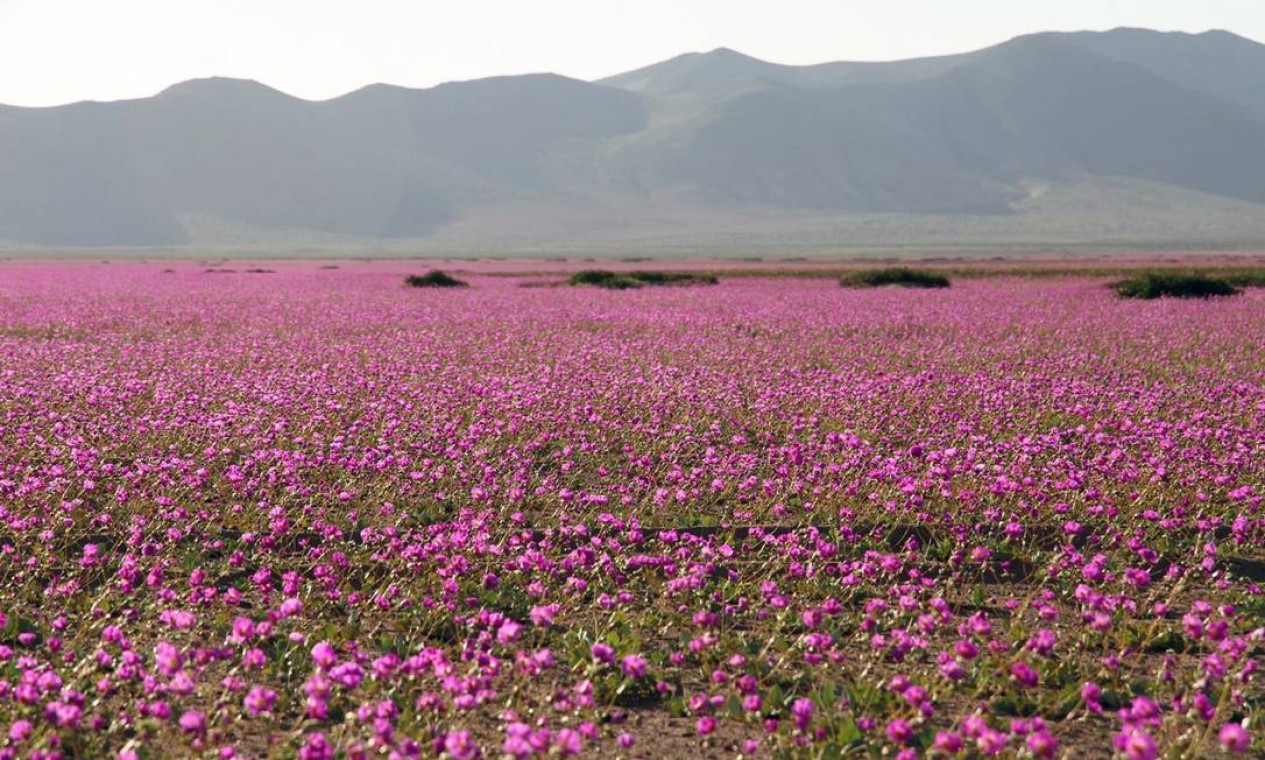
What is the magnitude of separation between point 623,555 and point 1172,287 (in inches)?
1135

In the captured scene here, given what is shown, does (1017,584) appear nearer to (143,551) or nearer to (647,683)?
(647,683)

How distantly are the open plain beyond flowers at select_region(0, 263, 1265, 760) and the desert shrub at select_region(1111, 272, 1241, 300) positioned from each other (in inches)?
643

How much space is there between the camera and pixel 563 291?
35.7 meters

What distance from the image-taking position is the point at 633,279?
4178cm

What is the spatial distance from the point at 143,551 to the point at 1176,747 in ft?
16.6

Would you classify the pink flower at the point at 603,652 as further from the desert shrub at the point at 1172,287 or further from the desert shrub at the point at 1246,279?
the desert shrub at the point at 1246,279

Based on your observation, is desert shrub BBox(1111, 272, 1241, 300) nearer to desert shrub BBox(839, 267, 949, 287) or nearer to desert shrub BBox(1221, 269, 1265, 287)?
desert shrub BBox(839, 267, 949, 287)

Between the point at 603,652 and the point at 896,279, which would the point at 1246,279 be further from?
the point at 603,652

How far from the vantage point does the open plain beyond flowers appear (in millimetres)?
4539

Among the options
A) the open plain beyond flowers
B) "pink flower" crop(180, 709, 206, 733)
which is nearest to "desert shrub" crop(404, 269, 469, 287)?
the open plain beyond flowers

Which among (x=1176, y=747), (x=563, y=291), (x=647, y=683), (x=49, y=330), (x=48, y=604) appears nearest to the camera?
(x=1176, y=747)

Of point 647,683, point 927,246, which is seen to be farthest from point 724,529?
point 927,246

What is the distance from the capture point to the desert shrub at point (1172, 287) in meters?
31.2

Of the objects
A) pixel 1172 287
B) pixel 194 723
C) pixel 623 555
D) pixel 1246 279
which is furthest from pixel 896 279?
pixel 194 723
